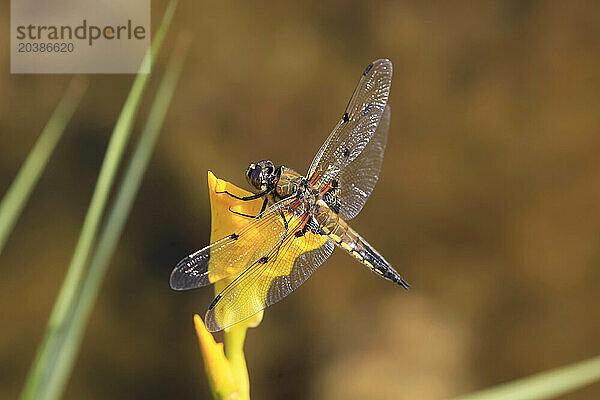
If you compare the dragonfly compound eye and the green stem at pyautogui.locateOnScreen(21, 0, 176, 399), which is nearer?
the green stem at pyautogui.locateOnScreen(21, 0, 176, 399)

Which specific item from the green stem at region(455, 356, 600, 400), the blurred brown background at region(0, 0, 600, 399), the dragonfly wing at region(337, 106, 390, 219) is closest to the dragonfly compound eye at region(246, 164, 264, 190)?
the dragonfly wing at region(337, 106, 390, 219)

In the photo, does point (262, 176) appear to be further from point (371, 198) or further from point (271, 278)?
point (371, 198)

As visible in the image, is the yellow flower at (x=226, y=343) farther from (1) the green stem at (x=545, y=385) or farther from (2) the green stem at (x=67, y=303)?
(1) the green stem at (x=545, y=385)

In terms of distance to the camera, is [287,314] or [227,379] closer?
[227,379]

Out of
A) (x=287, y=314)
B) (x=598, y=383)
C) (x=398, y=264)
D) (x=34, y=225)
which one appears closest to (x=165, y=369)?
(x=287, y=314)

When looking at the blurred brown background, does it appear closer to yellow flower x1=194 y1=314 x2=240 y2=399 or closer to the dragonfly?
the dragonfly

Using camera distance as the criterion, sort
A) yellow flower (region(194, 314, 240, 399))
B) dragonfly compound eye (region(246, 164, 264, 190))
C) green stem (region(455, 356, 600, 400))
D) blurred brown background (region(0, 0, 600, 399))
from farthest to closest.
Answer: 1. blurred brown background (region(0, 0, 600, 399))
2. dragonfly compound eye (region(246, 164, 264, 190))
3. yellow flower (region(194, 314, 240, 399))
4. green stem (region(455, 356, 600, 400))

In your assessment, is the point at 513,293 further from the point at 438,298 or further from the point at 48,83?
the point at 48,83
